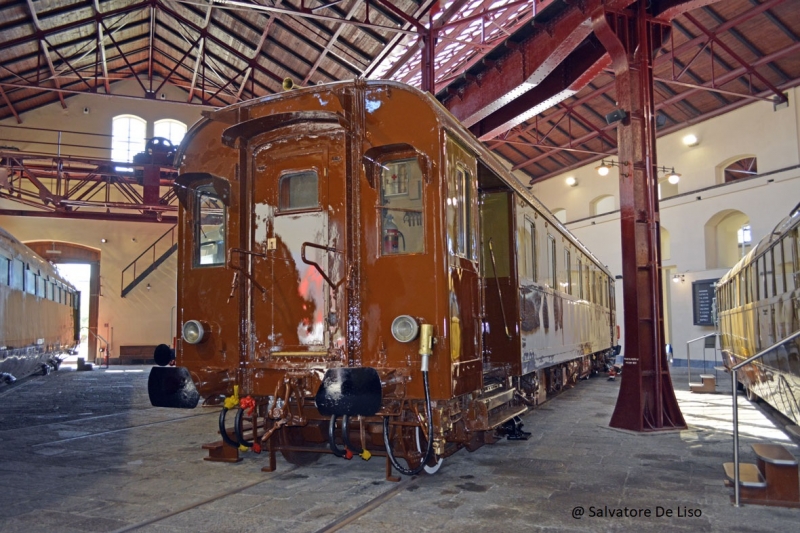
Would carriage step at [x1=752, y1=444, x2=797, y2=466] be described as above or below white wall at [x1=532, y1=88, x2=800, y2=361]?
below

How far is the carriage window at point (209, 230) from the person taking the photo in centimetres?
618

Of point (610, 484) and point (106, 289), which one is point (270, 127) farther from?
point (106, 289)

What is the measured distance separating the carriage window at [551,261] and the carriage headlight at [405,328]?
527 centimetres

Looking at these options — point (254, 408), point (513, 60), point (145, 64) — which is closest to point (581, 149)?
point (513, 60)

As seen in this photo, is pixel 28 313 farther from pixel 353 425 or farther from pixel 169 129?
pixel 169 129

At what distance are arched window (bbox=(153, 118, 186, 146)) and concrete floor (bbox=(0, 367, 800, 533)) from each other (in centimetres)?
2212

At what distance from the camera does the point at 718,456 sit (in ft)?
22.2

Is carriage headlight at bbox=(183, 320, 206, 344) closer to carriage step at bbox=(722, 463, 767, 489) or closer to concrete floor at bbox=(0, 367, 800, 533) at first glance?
concrete floor at bbox=(0, 367, 800, 533)

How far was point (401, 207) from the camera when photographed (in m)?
5.55

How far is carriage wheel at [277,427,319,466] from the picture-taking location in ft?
19.6

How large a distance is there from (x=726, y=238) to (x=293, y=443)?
22.1 metres

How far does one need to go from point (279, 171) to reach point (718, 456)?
217 inches

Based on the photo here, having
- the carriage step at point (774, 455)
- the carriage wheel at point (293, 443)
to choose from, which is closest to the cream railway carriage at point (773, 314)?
the carriage step at point (774, 455)

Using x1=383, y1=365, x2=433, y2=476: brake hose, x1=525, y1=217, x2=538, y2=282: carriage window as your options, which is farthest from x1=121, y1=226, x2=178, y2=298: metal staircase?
x1=383, y1=365, x2=433, y2=476: brake hose
